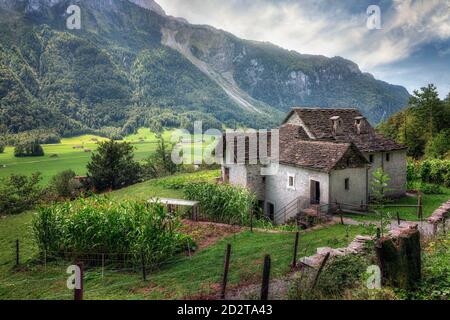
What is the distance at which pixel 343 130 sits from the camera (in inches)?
1182

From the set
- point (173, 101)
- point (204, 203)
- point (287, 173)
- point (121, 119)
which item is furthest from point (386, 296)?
point (173, 101)

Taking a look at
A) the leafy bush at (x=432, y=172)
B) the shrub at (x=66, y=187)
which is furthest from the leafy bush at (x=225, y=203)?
the shrub at (x=66, y=187)

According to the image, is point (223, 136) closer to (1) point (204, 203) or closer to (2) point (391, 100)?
(1) point (204, 203)

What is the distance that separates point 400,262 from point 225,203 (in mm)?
13347

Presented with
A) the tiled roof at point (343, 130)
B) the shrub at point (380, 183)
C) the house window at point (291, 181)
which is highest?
the tiled roof at point (343, 130)

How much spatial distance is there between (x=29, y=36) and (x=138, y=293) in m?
181

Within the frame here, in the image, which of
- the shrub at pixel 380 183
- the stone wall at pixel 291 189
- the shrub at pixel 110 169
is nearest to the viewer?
the shrub at pixel 380 183

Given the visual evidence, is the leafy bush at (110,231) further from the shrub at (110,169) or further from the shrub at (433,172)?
the shrub at (110,169)

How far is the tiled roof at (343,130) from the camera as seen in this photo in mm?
28812

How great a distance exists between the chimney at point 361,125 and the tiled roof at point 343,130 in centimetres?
10
